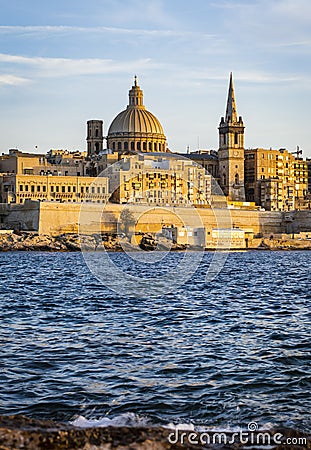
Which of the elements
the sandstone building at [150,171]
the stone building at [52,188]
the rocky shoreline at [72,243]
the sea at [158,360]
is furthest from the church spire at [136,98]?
the sea at [158,360]

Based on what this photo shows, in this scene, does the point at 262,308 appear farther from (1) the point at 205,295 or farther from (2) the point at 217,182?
(2) the point at 217,182

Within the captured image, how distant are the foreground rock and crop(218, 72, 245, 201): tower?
85676 mm

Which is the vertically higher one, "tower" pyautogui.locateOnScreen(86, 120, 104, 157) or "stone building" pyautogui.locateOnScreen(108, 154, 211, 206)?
"tower" pyautogui.locateOnScreen(86, 120, 104, 157)

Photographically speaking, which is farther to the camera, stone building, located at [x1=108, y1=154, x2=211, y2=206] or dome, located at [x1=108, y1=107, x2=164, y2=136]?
dome, located at [x1=108, y1=107, x2=164, y2=136]

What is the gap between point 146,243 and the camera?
6606 cm

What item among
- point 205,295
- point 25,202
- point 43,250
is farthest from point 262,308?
point 25,202

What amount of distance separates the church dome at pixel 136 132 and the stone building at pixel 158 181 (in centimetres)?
763

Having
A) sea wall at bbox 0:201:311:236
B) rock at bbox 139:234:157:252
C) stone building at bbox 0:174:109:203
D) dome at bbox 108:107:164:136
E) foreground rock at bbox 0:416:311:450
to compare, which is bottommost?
foreground rock at bbox 0:416:311:450

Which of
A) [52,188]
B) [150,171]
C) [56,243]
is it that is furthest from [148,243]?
[150,171]

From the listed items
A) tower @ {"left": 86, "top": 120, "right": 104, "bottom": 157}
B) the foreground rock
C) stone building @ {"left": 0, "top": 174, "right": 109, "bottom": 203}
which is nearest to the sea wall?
stone building @ {"left": 0, "top": 174, "right": 109, "bottom": 203}

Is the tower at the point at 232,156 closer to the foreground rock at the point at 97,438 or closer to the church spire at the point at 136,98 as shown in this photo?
the church spire at the point at 136,98

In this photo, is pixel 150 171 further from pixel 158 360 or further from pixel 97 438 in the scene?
pixel 97 438

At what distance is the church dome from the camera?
95.9 m

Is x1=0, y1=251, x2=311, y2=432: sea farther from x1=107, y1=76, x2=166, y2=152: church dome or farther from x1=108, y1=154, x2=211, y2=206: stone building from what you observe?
x1=107, y1=76, x2=166, y2=152: church dome
